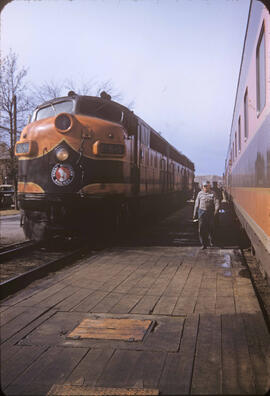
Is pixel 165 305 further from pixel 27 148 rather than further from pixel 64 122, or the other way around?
pixel 27 148

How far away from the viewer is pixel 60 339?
3486 millimetres

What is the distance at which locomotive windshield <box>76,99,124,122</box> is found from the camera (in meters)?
8.66

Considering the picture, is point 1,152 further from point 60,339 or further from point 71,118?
point 60,339

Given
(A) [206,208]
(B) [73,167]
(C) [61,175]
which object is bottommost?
(A) [206,208]

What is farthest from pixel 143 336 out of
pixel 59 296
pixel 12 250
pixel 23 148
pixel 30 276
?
pixel 23 148

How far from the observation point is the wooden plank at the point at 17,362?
275cm

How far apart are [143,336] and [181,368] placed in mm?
774

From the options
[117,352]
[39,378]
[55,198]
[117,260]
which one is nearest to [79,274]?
[117,260]

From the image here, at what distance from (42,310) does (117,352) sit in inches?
61.3

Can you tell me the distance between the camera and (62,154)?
26.6ft

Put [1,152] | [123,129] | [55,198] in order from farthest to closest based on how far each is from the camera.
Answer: [1,152]
[123,129]
[55,198]

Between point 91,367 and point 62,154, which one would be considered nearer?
point 91,367

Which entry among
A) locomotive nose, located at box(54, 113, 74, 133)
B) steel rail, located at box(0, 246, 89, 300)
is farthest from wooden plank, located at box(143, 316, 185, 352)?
locomotive nose, located at box(54, 113, 74, 133)

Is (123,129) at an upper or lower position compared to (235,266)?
upper
